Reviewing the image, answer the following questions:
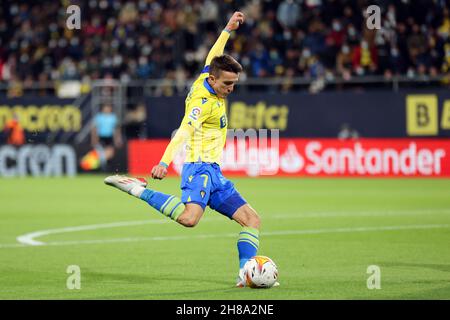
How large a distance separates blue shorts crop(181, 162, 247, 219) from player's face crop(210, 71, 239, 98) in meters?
0.72

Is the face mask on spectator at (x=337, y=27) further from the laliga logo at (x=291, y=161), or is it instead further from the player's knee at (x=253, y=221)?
the player's knee at (x=253, y=221)

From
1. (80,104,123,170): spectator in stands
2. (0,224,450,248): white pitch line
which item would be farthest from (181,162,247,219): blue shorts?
(80,104,123,170): spectator in stands

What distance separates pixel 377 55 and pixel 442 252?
49.9 feet

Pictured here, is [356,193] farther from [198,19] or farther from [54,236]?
[198,19]

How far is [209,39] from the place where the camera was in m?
30.8

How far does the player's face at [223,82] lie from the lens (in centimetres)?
977

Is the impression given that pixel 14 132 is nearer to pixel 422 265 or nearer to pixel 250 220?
pixel 422 265

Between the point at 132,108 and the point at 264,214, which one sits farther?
the point at 132,108

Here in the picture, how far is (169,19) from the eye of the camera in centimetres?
3234

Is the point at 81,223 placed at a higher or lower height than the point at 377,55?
lower

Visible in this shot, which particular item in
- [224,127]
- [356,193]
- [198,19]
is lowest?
[356,193]

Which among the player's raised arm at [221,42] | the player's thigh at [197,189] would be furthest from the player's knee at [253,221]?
the player's raised arm at [221,42]
